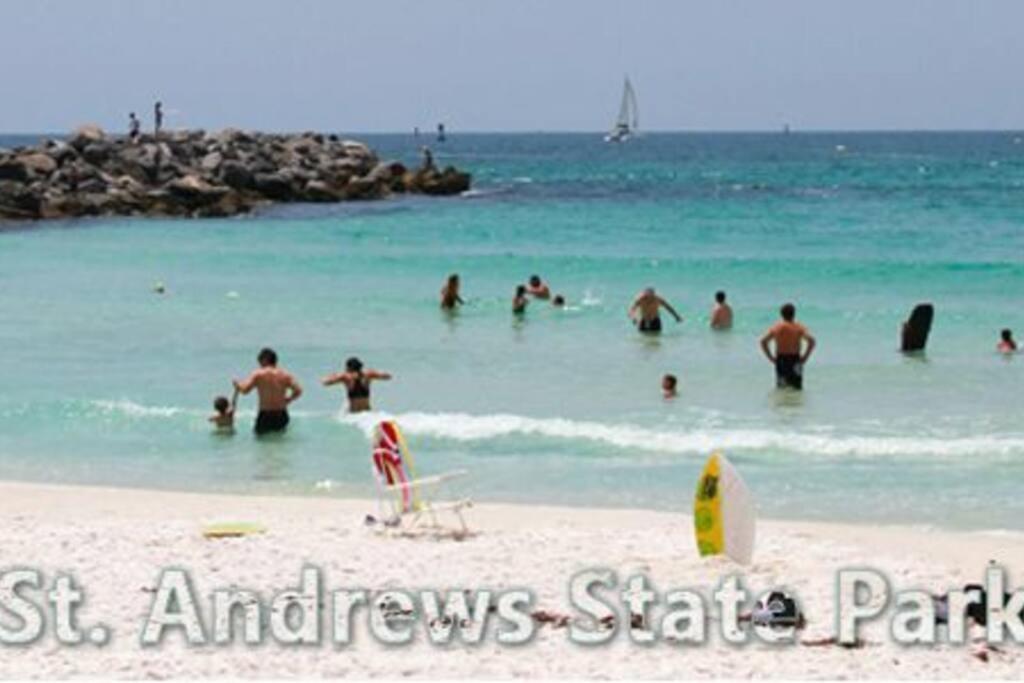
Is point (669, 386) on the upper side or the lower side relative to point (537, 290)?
lower

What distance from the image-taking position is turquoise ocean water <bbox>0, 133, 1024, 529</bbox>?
48.7ft

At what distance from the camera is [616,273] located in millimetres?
35156

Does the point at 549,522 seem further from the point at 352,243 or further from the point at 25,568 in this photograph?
the point at 352,243

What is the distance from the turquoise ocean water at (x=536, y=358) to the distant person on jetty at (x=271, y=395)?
0.27 m

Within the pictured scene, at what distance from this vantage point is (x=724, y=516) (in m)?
10.5

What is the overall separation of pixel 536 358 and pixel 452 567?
463 inches

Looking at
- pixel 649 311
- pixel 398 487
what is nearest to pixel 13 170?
pixel 649 311

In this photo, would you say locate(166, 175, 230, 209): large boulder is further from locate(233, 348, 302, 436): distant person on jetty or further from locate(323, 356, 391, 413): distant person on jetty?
locate(233, 348, 302, 436): distant person on jetty

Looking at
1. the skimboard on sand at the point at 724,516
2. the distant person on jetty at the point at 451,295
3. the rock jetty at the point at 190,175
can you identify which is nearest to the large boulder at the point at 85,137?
the rock jetty at the point at 190,175

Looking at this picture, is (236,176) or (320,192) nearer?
(236,176)

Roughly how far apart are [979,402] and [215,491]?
8539mm

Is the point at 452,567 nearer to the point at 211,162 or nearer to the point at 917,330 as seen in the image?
the point at 917,330

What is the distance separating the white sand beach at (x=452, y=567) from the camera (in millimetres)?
8273

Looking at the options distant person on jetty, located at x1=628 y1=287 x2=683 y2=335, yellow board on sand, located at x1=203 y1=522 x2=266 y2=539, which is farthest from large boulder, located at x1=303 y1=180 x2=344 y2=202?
yellow board on sand, located at x1=203 y1=522 x2=266 y2=539
